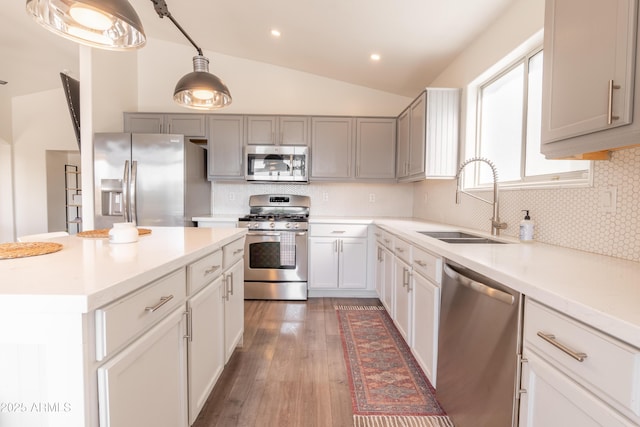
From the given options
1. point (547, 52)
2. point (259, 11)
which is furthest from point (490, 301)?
point (259, 11)

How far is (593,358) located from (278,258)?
9.67ft

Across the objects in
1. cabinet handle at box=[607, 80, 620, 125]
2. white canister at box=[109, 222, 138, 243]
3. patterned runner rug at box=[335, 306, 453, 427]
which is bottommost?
patterned runner rug at box=[335, 306, 453, 427]

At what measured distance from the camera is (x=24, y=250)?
47.2 inches

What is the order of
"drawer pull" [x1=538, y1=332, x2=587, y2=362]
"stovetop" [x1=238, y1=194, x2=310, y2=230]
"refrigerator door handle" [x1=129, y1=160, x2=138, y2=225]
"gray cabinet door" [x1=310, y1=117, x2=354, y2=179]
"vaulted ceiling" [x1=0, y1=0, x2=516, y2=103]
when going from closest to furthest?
"drawer pull" [x1=538, y1=332, x2=587, y2=362]
"vaulted ceiling" [x1=0, y1=0, x2=516, y2=103]
"refrigerator door handle" [x1=129, y1=160, x2=138, y2=225]
"gray cabinet door" [x1=310, y1=117, x2=354, y2=179]
"stovetop" [x1=238, y1=194, x2=310, y2=230]

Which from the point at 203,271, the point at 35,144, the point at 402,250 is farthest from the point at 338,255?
the point at 35,144

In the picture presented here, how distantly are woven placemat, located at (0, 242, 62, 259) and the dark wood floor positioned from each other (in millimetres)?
1077

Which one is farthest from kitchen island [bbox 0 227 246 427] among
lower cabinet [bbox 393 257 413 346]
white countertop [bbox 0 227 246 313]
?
lower cabinet [bbox 393 257 413 346]

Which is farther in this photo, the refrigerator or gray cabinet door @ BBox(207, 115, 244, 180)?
gray cabinet door @ BBox(207, 115, 244, 180)

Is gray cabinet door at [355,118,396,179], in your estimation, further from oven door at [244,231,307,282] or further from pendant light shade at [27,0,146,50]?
pendant light shade at [27,0,146,50]

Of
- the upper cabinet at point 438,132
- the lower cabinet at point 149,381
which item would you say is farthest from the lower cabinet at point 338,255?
the lower cabinet at point 149,381

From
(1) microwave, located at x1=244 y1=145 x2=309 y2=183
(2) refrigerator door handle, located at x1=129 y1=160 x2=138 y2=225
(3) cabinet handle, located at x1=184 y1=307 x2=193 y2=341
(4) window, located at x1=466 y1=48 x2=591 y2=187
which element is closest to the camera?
(3) cabinet handle, located at x1=184 y1=307 x2=193 y2=341

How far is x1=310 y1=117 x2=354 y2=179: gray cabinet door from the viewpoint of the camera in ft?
12.4

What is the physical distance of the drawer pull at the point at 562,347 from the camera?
747 mm

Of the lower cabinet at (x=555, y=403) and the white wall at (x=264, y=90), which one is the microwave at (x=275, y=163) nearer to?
the white wall at (x=264, y=90)
